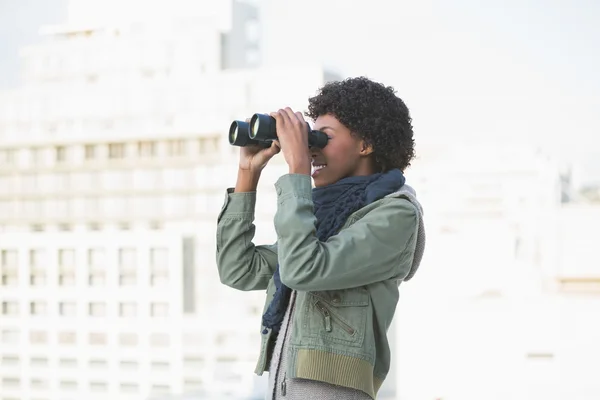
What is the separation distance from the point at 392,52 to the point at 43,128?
11.3 m

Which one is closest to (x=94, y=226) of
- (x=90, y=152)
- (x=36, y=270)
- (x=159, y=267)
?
(x=90, y=152)

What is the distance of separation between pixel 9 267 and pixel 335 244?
1830cm

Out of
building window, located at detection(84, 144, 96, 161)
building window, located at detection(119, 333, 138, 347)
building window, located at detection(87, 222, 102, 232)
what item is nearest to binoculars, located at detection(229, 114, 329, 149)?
building window, located at detection(119, 333, 138, 347)

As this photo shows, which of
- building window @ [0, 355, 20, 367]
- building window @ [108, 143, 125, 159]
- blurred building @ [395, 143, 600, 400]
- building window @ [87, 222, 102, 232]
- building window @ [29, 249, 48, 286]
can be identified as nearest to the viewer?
blurred building @ [395, 143, 600, 400]

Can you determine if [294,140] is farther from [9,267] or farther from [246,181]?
[9,267]

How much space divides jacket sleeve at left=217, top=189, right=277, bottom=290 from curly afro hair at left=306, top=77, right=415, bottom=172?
159 millimetres

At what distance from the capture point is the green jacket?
2.51 ft

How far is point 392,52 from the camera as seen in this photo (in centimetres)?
1261

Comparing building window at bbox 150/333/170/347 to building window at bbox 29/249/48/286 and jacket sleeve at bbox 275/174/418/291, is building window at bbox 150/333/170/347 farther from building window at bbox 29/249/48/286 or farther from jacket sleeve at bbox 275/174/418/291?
jacket sleeve at bbox 275/174/418/291

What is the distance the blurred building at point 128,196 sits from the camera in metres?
17.0

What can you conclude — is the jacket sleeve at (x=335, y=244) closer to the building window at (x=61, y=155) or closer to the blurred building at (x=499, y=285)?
the blurred building at (x=499, y=285)

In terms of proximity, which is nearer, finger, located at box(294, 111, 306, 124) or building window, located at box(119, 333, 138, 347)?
finger, located at box(294, 111, 306, 124)

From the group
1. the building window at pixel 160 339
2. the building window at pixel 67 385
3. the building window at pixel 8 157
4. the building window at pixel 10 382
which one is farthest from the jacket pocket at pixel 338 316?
the building window at pixel 8 157

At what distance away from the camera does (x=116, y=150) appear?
2042 cm
